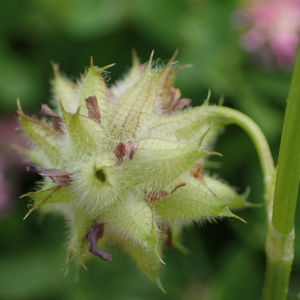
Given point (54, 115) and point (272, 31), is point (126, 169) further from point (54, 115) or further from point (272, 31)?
point (272, 31)

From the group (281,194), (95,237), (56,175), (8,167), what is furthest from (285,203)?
(8,167)

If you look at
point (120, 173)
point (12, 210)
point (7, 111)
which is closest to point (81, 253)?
point (120, 173)

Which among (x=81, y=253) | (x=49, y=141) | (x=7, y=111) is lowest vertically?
(x=7, y=111)

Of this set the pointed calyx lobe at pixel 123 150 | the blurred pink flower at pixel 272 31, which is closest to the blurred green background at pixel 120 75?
the blurred pink flower at pixel 272 31

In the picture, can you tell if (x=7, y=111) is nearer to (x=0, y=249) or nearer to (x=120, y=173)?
(x=0, y=249)

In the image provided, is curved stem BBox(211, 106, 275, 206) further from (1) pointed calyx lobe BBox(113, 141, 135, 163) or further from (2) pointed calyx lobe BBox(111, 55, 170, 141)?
(1) pointed calyx lobe BBox(113, 141, 135, 163)

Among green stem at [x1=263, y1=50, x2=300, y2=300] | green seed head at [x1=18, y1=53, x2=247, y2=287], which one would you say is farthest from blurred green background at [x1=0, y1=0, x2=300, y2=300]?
green seed head at [x1=18, y1=53, x2=247, y2=287]
